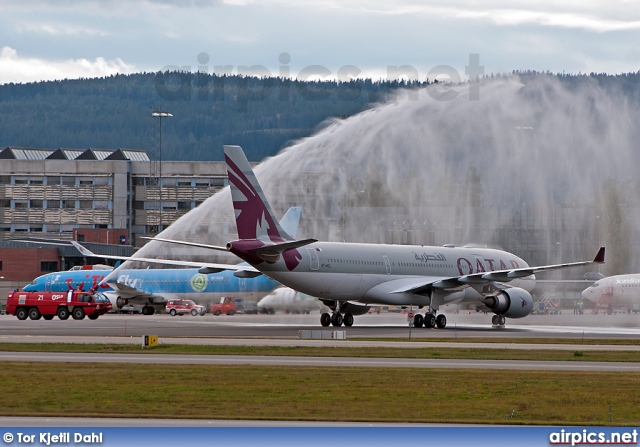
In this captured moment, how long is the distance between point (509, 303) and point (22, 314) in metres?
41.7

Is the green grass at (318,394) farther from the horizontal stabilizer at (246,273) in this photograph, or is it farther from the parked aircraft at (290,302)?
the parked aircraft at (290,302)

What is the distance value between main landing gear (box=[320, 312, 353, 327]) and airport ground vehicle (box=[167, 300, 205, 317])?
3964 centimetres

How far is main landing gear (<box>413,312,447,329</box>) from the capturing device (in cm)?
7281

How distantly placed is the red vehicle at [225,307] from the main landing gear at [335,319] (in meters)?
30.8

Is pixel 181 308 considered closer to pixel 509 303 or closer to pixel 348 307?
pixel 348 307

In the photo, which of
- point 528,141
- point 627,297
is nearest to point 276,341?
point 528,141

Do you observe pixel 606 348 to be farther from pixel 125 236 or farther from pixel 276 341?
pixel 125 236

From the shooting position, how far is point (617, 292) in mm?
89375

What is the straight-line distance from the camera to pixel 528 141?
79.5 meters

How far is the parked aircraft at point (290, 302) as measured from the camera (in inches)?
3472

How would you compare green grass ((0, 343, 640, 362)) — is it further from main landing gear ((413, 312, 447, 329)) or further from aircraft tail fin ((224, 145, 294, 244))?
main landing gear ((413, 312, 447, 329))

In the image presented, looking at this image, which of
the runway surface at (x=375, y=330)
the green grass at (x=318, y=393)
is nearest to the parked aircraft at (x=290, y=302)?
the runway surface at (x=375, y=330)

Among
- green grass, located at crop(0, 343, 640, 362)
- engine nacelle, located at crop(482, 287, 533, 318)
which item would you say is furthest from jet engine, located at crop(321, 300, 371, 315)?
green grass, located at crop(0, 343, 640, 362)

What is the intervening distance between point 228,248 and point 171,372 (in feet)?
86.0
